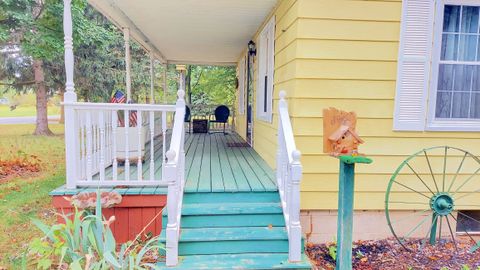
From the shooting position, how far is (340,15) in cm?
326

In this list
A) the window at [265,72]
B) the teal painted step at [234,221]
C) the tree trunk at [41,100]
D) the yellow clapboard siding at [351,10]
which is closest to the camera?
the teal painted step at [234,221]

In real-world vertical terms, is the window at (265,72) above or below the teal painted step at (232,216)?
above

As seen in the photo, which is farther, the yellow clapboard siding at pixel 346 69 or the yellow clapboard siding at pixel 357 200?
the yellow clapboard siding at pixel 357 200

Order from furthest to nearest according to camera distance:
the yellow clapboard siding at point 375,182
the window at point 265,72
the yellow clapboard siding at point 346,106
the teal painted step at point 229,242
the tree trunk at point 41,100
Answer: the tree trunk at point 41,100, the window at point 265,72, the yellow clapboard siding at point 375,182, the yellow clapboard siding at point 346,106, the teal painted step at point 229,242

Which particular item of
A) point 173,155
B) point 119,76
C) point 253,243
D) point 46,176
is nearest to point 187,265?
point 253,243

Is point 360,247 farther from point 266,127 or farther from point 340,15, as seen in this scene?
point 340,15

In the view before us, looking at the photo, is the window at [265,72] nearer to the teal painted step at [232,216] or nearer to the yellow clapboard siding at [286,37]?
the yellow clapboard siding at [286,37]

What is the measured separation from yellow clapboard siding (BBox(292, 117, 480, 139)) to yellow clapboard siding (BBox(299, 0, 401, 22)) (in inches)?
40.0

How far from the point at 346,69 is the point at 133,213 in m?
2.61

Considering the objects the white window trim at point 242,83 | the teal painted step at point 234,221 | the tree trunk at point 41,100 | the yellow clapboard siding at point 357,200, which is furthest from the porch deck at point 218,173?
the tree trunk at point 41,100

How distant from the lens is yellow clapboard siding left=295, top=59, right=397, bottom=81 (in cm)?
328

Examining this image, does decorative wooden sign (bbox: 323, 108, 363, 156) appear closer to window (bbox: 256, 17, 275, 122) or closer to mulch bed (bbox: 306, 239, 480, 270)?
mulch bed (bbox: 306, 239, 480, 270)

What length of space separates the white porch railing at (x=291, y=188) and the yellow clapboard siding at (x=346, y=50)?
0.64m

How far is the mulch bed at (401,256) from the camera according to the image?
3080mm
